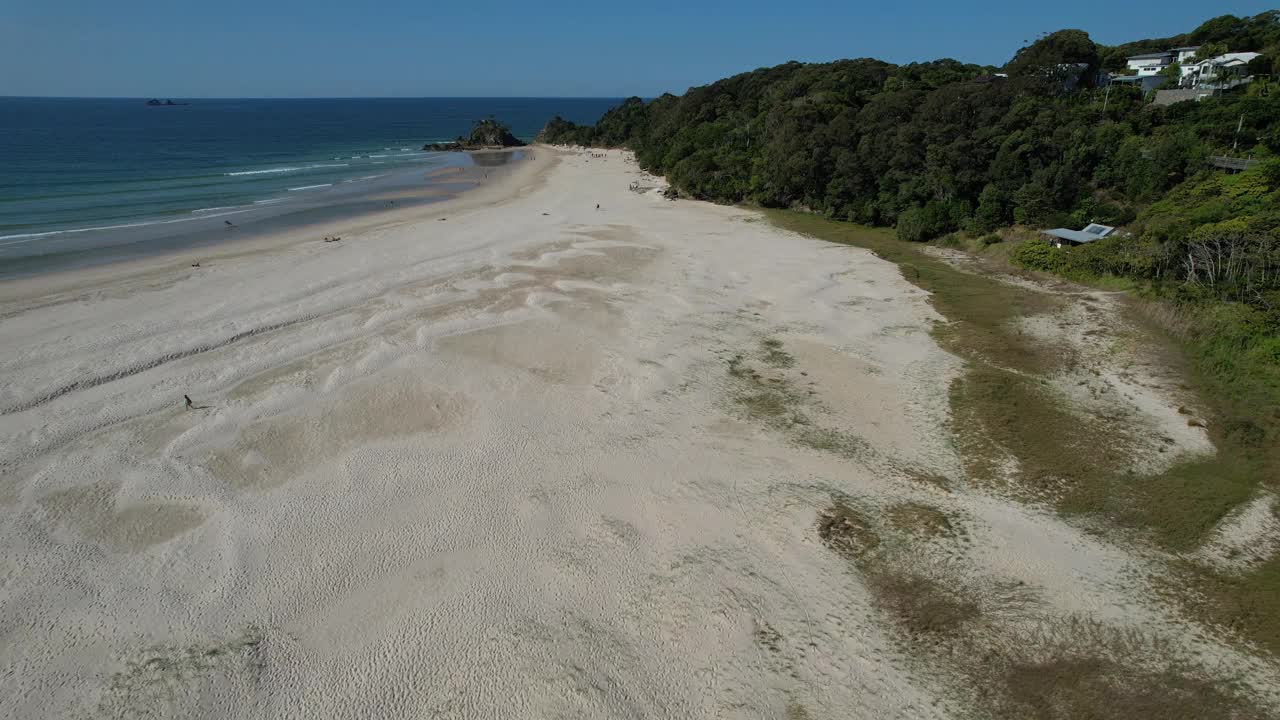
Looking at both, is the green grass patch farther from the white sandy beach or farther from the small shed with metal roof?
the small shed with metal roof

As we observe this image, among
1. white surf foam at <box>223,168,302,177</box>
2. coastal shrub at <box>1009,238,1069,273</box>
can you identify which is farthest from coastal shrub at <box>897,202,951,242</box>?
white surf foam at <box>223,168,302,177</box>

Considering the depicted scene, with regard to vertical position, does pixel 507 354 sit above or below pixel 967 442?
above

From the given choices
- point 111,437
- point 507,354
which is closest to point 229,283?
point 111,437

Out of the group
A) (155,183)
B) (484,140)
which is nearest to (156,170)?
(155,183)

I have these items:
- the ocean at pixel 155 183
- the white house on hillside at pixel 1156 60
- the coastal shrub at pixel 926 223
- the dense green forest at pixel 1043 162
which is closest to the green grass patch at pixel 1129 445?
the dense green forest at pixel 1043 162

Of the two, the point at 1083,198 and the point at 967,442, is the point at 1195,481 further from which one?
the point at 1083,198
